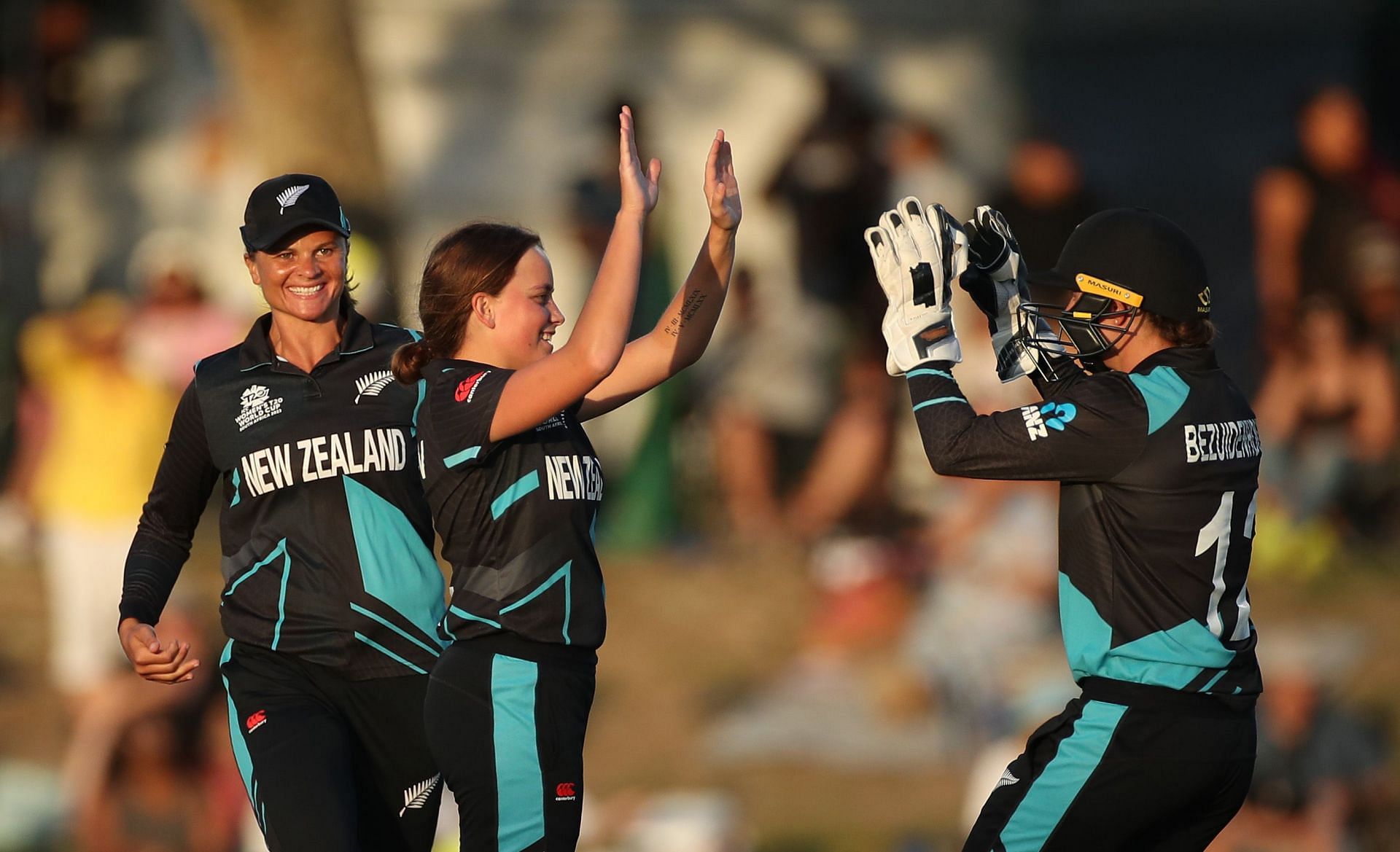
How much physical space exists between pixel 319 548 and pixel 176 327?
6414 mm

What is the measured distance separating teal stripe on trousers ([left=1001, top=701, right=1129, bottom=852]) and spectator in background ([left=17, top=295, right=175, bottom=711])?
23.8 feet

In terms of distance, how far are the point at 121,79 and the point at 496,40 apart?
2.85 m

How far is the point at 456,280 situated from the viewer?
14.6ft

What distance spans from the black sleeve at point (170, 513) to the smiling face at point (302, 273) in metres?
0.35

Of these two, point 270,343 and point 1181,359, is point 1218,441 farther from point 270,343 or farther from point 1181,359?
point 270,343

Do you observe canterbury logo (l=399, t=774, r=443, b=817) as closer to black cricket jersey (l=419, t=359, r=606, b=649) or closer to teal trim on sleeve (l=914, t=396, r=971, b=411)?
black cricket jersey (l=419, t=359, r=606, b=649)

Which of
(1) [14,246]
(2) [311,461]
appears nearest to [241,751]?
(2) [311,461]

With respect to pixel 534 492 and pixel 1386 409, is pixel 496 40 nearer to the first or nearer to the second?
pixel 1386 409

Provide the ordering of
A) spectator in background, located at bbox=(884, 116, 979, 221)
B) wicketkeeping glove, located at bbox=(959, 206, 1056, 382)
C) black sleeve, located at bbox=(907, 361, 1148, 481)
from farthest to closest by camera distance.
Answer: spectator in background, located at bbox=(884, 116, 979, 221) → wicketkeeping glove, located at bbox=(959, 206, 1056, 382) → black sleeve, located at bbox=(907, 361, 1148, 481)

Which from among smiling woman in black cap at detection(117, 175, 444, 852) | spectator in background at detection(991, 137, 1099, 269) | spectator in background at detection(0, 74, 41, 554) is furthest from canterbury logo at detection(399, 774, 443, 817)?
spectator in background at detection(0, 74, 41, 554)

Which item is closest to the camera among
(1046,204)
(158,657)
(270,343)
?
(158,657)

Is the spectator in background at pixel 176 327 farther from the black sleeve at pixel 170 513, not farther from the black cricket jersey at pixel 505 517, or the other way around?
the black cricket jersey at pixel 505 517

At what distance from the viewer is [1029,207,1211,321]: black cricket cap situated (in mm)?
4312

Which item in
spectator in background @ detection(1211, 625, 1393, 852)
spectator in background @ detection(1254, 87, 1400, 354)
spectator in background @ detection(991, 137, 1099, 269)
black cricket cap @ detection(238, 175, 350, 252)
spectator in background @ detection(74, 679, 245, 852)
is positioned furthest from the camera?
spectator in background @ detection(1254, 87, 1400, 354)
